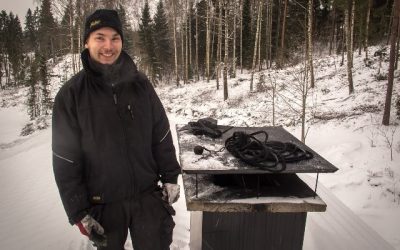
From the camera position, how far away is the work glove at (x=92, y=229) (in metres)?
2.29

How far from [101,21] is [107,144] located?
963mm

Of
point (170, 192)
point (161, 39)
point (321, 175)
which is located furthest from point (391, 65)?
point (161, 39)

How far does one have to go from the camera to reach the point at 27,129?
17781mm

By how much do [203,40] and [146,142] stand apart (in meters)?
31.1

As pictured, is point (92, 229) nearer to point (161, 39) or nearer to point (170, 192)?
point (170, 192)

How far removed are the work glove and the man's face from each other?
4.04ft

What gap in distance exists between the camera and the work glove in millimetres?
2287

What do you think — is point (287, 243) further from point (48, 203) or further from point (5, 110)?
point (5, 110)

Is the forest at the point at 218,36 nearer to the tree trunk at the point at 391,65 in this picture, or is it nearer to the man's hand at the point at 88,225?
the tree trunk at the point at 391,65

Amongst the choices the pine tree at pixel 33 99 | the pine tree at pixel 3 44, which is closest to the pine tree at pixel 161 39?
the pine tree at pixel 33 99

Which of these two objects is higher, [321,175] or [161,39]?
[161,39]

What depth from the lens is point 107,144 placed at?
7.50 ft

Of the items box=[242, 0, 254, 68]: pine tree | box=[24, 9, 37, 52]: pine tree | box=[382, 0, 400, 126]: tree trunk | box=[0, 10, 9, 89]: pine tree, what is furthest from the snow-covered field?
box=[24, 9, 37, 52]: pine tree

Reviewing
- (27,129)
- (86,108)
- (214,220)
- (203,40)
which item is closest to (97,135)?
(86,108)
